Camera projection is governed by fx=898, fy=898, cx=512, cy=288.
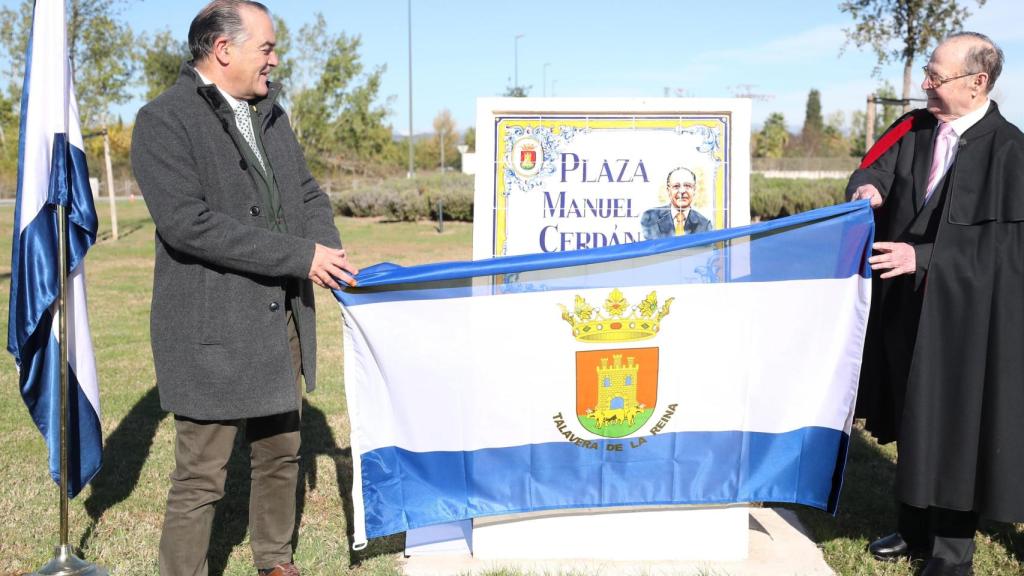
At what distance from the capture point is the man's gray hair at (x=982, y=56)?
364cm

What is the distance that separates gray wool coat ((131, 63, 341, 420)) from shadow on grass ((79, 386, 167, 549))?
1585mm

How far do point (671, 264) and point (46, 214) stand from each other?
252cm

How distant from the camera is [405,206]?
27.3m

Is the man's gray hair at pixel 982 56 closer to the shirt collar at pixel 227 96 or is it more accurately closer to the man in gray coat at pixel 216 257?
the man in gray coat at pixel 216 257

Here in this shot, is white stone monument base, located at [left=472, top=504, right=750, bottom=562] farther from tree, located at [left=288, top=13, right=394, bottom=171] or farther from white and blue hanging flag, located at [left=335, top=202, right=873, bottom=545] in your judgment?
tree, located at [left=288, top=13, right=394, bottom=171]

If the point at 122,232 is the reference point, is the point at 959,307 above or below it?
above

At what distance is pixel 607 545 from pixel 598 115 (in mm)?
1908

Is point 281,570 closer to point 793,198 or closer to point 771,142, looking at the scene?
point 793,198

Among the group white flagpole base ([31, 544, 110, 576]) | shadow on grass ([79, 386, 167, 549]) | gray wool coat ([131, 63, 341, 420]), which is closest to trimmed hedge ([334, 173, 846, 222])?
shadow on grass ([79, 386, 167, 549])

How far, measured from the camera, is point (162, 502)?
4844 mm

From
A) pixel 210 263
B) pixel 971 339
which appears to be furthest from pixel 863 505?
pixel 210 263

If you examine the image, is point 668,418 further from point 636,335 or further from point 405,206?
point 405,206

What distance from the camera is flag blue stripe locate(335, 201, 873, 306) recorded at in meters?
3.55

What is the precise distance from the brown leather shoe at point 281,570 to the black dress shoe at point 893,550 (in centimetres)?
263
